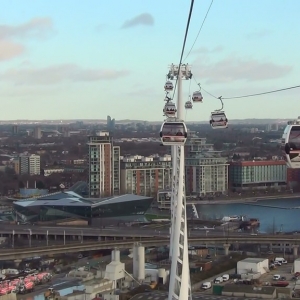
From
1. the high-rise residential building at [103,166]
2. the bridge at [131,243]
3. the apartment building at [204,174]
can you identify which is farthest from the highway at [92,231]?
→ the apartment building at [204,174]

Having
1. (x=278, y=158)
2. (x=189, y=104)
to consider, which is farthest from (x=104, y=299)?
(x=278, y=158)

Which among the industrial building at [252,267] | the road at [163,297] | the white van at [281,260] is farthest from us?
the white van at [281,260]

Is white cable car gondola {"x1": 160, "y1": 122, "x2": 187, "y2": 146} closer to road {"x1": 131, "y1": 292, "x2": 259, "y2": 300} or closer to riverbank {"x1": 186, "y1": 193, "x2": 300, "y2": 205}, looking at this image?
road {"x1": 131, "y1": 292, "x2": 259, "y2": 300}

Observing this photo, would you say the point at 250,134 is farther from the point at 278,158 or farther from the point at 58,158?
the point at 278,158

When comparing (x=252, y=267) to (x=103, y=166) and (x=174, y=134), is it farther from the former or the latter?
(x=103, y=166)

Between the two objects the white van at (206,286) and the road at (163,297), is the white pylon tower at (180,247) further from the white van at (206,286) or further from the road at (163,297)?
the white van at (206,286)

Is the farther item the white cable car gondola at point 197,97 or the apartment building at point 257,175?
the apartment building at point 257,175

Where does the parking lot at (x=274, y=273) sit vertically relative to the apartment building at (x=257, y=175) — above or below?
below
